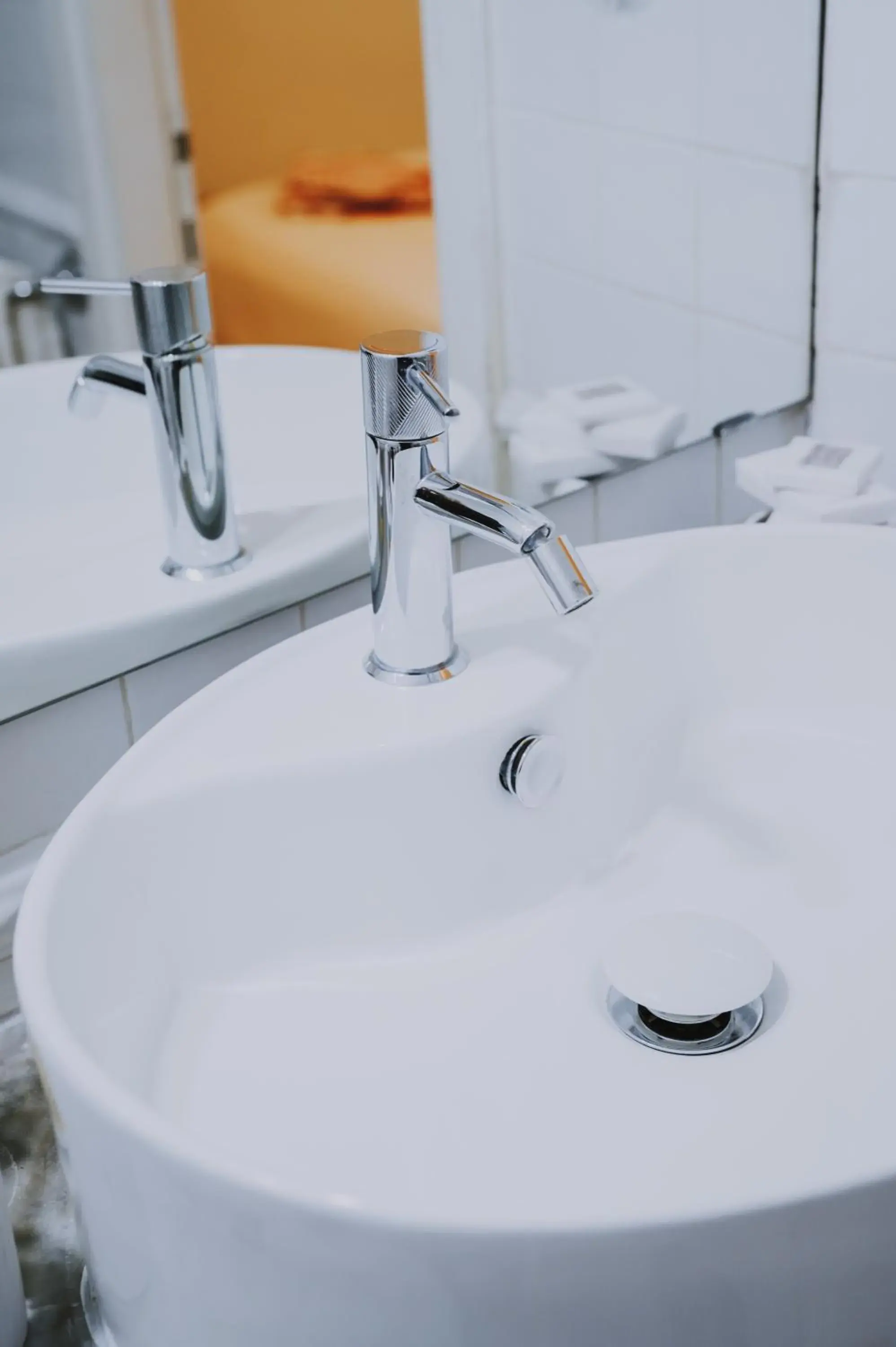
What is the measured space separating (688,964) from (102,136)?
0.56 metres

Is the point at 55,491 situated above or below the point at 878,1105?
above

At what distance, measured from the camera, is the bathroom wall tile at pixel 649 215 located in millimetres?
1083

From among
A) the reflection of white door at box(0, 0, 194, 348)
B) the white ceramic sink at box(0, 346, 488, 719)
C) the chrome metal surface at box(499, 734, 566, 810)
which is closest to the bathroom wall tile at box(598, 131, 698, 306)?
the white ceramic sink at box(0, 346, 488, 719)

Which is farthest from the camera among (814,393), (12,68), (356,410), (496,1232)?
(814,393)

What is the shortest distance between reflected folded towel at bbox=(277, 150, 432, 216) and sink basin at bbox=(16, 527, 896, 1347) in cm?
26

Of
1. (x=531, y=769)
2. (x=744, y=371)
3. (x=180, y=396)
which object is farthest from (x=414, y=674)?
A: (x=744, y=371)

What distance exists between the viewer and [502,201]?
1.03 meters

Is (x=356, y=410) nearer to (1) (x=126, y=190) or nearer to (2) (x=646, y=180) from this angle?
(1) (x=126, y=190)

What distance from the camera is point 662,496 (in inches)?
44.6

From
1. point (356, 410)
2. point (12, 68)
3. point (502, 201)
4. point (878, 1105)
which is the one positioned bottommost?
point (878, 1105)

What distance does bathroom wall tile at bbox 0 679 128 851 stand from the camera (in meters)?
0.81

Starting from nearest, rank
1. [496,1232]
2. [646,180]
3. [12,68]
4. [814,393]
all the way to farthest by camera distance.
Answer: [496,1232] < [12,68] < [646,180] < [814,393]

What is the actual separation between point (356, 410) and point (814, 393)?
0.47 metres

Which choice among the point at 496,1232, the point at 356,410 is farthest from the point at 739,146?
the point at 496,1232
